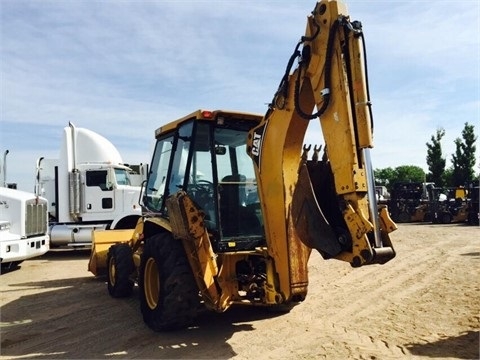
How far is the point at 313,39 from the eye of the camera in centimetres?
468

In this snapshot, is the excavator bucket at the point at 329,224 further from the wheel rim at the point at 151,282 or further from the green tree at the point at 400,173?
the green tree at the point at 400,173

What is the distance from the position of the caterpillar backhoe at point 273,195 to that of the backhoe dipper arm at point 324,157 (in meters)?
0.01

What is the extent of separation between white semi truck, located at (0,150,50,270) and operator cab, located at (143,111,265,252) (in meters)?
5.84

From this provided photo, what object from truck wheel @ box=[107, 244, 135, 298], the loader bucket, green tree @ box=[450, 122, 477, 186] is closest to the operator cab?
truck wheel @ box=[107, 244, 135, 298]

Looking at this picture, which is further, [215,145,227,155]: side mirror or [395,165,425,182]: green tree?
[395,165,425,182]: green tree

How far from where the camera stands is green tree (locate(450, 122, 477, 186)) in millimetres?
34062

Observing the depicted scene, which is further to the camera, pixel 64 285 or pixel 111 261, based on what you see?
pixel 64 285

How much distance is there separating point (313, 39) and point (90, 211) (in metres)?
10.7

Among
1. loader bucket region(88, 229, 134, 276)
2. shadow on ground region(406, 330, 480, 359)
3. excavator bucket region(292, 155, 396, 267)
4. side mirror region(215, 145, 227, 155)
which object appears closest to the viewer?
excavator bucket region(292, 155, 396, 267)

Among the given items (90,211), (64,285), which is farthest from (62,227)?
(64,285)

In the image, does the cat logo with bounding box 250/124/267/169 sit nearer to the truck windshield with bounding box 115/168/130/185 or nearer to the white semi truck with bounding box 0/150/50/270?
the white semi truck with bounding box 0/150/50/270

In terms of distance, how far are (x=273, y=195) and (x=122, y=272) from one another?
3.68 metres

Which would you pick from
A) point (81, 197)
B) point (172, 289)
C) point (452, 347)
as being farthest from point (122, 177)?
point (452, 347)

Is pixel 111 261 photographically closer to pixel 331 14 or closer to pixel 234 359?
pixel 234 359
